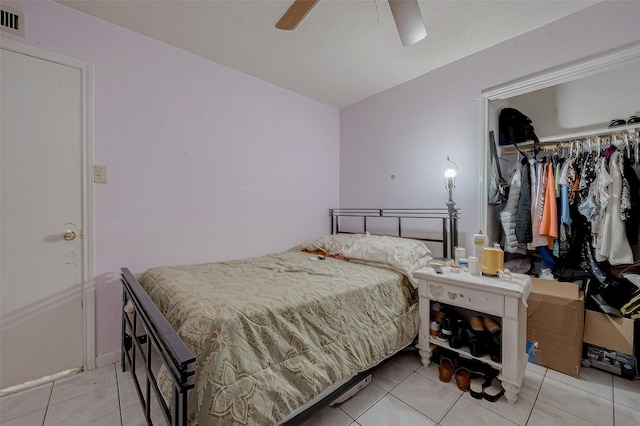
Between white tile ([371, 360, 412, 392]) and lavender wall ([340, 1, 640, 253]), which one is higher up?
lavender wall ([340, 1, 640, 253])

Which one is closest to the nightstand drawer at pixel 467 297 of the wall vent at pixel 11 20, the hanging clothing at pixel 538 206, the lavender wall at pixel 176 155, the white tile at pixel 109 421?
the hanging clothing at pixel 538 206

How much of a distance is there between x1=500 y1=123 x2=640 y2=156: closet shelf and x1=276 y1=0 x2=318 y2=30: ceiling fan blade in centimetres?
228

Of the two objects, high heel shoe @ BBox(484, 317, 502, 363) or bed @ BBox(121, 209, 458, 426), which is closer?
bed @ BBox(121, 209, 458, 426)

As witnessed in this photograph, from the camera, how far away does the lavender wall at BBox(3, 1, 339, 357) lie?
1.96 m

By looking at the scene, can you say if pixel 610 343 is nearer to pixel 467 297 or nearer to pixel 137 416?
pixel 467 297

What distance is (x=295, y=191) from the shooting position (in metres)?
3.11

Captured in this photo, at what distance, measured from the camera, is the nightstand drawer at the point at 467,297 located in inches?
63.2

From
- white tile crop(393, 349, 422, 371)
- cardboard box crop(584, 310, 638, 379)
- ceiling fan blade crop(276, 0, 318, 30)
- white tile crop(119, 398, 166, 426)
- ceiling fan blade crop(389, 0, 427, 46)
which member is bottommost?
white tile crop(393, 349, 422, 371)

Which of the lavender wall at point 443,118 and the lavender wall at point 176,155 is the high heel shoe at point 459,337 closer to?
the lavender wall at point 443,118

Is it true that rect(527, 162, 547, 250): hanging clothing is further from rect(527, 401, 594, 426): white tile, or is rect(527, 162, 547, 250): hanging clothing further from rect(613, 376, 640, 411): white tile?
rect(527, 401, 594, 426): white tile

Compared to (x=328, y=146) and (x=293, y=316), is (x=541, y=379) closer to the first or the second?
(x=293, y=316)

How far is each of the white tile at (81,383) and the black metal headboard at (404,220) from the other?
A: 251 centimetres

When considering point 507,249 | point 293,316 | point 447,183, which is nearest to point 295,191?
point 447,183

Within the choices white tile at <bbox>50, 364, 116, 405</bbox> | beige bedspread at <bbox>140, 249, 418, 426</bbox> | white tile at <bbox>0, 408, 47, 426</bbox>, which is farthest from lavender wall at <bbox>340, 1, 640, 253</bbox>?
white tile at <bbox>0, 408, 47, 426</bbox>
